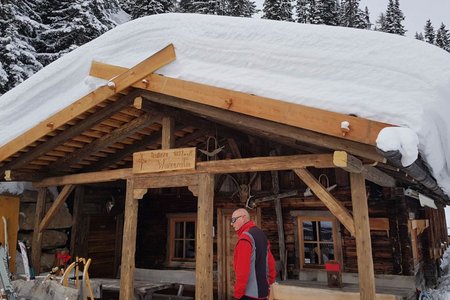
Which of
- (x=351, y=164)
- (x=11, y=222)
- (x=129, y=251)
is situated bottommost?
(x=129, y=251)

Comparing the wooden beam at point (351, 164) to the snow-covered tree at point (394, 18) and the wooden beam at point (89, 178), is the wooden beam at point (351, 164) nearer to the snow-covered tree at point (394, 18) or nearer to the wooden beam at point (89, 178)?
the wooden beam at point (89, 178)

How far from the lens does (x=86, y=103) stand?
649 cm

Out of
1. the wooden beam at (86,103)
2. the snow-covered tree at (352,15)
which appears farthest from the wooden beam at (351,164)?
the snow-covered tree at (352,15)

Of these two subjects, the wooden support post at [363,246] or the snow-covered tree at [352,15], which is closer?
the wooden support post at [363,246]

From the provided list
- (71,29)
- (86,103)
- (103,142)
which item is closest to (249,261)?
(86,103)

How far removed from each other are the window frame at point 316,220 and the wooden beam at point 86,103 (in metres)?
4.60

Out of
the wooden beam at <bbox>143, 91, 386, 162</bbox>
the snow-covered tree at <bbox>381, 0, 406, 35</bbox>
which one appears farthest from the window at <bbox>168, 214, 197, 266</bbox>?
the snow-covered tree at <bbox>381, 0, 406, 35</bbox>

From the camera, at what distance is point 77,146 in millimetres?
8086

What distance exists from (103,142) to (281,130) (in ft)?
14.0

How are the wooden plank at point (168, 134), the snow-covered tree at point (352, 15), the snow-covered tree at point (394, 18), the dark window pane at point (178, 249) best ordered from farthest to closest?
the snow-covered tree at point (352, 15) < the snow-covered tree at point (394, 18) < the dark window pane at point (178, 249) < the wooden plank at point (168, 134)

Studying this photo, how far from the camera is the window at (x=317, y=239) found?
799 cm

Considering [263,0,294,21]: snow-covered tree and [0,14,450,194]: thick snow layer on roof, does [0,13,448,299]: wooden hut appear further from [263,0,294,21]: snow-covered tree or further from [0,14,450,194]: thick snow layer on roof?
[263,0,294,21]: snow-covered tree

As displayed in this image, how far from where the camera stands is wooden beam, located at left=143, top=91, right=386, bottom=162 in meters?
4.54

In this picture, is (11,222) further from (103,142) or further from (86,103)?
(86,103)
